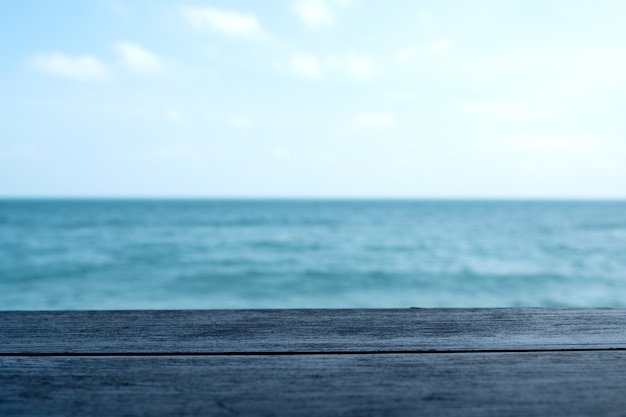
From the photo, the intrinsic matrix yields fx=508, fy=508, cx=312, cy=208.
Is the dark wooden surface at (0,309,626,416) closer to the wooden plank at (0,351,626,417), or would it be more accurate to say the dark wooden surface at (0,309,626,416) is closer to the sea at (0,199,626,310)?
the wooden plank at (0,351,626,417)

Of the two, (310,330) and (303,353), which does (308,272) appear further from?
(303,353)

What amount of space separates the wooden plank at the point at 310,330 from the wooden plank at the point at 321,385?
6cm

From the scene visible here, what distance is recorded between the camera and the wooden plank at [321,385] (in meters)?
0.70

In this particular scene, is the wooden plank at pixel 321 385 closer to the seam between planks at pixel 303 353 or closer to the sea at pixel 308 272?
the seam between planks at pixel 303 353

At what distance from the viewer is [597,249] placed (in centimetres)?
1544

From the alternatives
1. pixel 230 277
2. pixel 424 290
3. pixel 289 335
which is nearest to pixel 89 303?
pixel 230 277

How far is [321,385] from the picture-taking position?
776 mm

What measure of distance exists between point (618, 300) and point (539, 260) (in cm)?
449

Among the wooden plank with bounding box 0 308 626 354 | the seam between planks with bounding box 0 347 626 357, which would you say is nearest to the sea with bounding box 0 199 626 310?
the wooden plank with bounding box 0 308 626 354

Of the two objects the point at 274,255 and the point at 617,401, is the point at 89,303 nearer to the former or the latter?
the point at 274,255

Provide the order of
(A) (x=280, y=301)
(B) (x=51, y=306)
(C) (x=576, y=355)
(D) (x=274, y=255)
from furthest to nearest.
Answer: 1. (D) (x=274, y=255)
2. (A) (x=280, y=301)
3. (B) (x=51, y=306)
4. (C) (x=576, y=355)

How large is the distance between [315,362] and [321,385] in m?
0.11

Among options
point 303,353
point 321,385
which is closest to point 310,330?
point 303,353

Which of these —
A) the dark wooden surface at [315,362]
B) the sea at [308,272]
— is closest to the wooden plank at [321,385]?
the dark wooden surface at [315,362]
